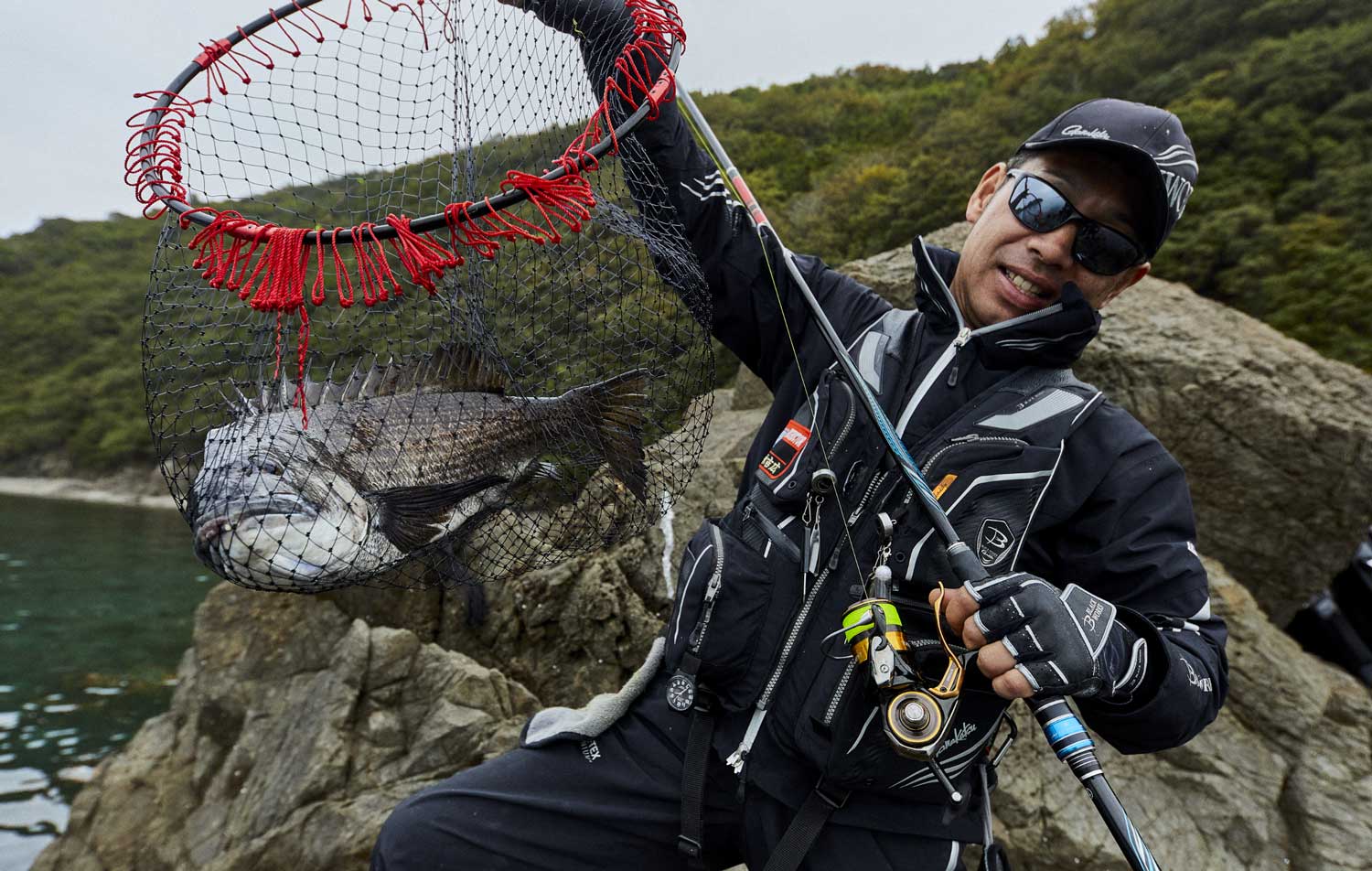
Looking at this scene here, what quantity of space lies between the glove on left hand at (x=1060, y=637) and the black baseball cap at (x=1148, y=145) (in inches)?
39.9

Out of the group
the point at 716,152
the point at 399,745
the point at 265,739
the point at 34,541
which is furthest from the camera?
the point at 34,541

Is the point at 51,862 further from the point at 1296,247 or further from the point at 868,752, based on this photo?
the point at 1296,247

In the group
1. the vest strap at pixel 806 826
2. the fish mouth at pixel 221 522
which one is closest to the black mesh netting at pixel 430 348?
the fish mouth at pixel 221 522

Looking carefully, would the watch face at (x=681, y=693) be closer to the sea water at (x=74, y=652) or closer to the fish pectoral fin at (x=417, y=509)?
the fish pectoral fin at (x=417, y=509)

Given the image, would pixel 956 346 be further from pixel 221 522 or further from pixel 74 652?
pixel 74 652

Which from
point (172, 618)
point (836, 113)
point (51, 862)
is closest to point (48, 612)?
point (172, 618)

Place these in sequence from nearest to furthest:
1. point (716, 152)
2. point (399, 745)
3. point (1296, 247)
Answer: point (716, 152)
point (399, 745)
point (1296, 247)

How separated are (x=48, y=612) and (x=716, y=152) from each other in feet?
67.4

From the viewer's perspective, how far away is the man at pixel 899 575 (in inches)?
72.7

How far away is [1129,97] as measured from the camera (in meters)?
24.1

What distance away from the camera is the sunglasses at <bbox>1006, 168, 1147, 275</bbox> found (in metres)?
2.00

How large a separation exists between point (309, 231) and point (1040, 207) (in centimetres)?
180

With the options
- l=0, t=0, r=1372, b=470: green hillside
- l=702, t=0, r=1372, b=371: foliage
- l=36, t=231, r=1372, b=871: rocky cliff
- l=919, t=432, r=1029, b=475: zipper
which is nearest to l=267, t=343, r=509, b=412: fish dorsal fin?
l=919, t=432, r=1029, b=475: zipper

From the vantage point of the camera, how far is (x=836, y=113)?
118 ft
